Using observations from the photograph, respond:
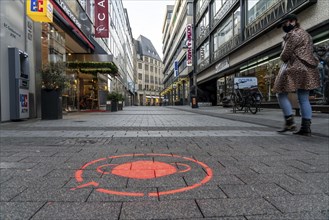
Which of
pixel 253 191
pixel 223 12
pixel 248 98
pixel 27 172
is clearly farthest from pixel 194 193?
pixel 223 12

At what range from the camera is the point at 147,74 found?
352 feet

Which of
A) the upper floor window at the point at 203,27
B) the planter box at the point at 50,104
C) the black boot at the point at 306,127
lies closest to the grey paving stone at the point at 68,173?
the black boot at the point at 306,127

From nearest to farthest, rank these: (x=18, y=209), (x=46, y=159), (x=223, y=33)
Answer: (x=18, y=209) < (x=46, y=159) < (x=223, y=33)

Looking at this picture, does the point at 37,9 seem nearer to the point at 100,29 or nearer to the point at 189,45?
the point at 100,29

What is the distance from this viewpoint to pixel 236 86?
14.7 meters

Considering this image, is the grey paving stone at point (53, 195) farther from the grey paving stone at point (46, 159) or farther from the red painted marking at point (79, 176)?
the grey paving stone at point (46, 159)

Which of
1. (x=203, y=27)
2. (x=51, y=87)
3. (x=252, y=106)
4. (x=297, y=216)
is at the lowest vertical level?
(x=297, y=216)

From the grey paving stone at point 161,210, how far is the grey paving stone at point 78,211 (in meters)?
0.08

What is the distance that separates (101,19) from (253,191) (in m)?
20.2

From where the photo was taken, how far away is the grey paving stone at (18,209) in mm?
1823

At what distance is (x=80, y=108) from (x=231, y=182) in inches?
774

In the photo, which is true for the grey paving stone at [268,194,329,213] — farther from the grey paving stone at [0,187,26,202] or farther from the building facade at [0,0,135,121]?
the building facade at [0,0,135,121]

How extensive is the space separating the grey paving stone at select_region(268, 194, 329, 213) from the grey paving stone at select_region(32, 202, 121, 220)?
113 centimetres

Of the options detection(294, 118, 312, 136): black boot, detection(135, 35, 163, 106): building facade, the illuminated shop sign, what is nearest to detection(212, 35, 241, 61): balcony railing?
the illuminated shop sign
